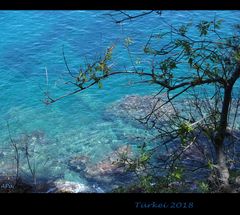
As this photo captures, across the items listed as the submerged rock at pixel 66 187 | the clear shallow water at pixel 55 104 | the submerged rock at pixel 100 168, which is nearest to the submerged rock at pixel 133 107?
the clear shallow water at pixel 55 104

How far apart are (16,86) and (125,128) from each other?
211 centimetres

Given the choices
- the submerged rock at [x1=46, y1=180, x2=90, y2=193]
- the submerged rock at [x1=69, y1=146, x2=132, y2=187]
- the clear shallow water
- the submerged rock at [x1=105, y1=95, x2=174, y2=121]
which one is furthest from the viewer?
the submerged rock at [x1=105, y1=95, x2=174, y2=121]

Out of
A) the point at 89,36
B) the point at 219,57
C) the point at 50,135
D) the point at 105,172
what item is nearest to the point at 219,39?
the point at 219,57

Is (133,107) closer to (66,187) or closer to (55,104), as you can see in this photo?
(55,104)

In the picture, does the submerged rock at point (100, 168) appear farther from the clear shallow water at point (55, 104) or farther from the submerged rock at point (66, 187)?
the submerged rock at point (66, 187)

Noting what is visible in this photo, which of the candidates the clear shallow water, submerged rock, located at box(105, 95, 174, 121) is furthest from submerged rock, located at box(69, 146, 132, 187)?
submerged rock, located at box(105, 95, 174, 121)

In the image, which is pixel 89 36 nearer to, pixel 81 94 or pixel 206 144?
pixel 81 94

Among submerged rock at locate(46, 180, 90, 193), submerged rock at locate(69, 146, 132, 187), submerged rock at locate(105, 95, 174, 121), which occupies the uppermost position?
submerged rock at locate(105, 95, 174, 121)

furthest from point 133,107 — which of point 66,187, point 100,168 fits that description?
point 66,187

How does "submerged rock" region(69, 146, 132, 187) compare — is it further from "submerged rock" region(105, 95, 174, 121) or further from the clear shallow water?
"submerged rock" region(105, 95, 174, 121)

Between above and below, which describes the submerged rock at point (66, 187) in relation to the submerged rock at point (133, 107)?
below

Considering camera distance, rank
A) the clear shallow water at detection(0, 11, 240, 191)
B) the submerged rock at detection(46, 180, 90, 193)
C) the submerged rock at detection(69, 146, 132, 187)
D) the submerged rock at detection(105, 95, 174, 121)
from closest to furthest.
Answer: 1. the submerged rock at detection(46, 180, 90, 193)
2. the clear shallow water at detection(0, 11, 240, 191)
3. the submerged rock at detection(69, 146, 132, 187)
4. the submerged rock at detection(105, 95, 174, 121)
